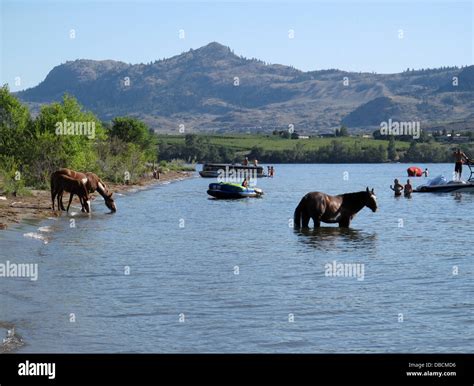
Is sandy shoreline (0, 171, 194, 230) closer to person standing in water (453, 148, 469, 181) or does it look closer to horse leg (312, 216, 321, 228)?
horse leg (312, 216, 321, 228)

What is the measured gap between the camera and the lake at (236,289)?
Result: 19141 mm

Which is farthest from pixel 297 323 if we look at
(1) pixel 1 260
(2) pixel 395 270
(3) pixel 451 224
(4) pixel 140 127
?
(4) pixel 140 127

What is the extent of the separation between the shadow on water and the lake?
0.17 metres

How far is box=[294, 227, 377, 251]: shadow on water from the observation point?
38603mm

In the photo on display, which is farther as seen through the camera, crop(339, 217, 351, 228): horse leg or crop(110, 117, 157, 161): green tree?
crop(110, 117, 157, 161): green tree

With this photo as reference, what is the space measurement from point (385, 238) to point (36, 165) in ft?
113

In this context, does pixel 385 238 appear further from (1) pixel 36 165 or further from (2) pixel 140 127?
(2) pixel 140 127

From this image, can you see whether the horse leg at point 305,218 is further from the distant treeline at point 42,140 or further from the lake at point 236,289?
the distant treeline at point 42,140
